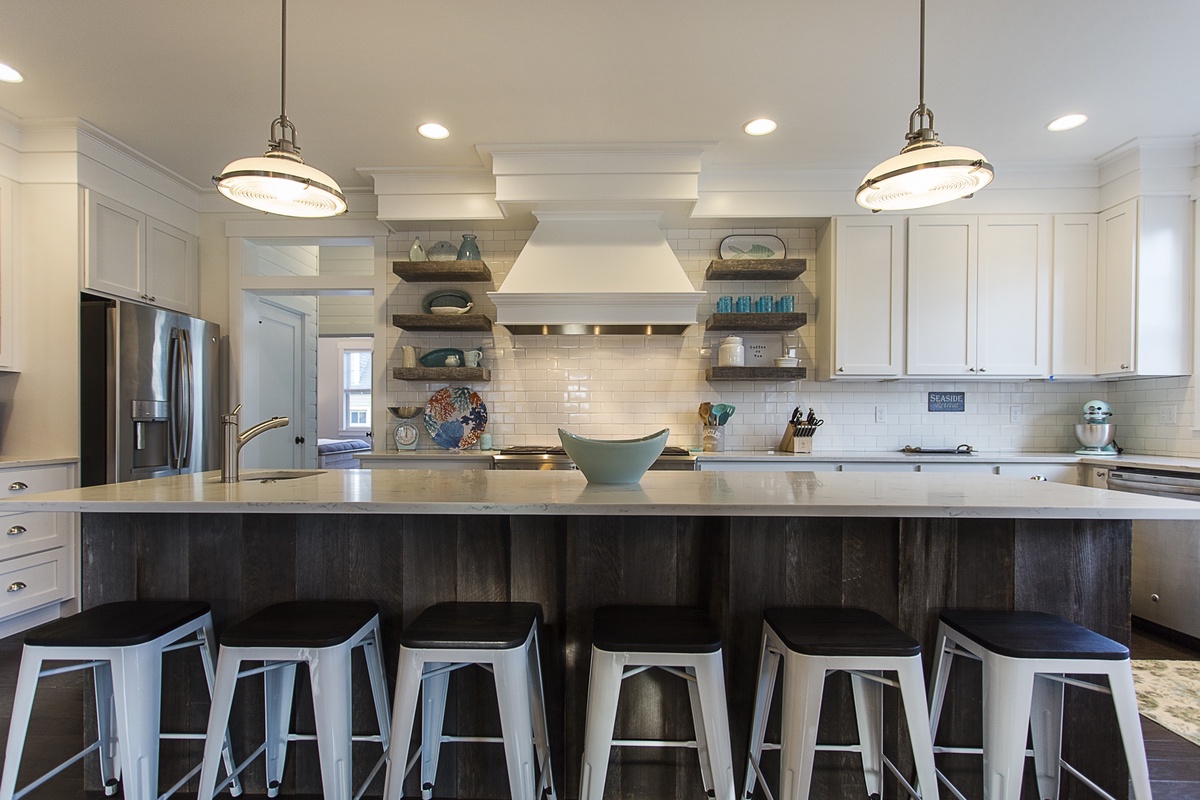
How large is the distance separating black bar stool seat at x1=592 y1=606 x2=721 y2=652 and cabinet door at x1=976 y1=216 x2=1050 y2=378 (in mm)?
3213

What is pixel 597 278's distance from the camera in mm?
3562

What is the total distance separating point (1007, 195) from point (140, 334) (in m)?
5.42

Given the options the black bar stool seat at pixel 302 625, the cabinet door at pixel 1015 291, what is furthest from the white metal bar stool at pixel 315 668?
the cabinet door at pixel 1015 291

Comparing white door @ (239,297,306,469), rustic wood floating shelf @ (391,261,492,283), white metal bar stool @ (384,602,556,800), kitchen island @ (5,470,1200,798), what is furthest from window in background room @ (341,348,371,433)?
white metal bar stool @ (384,602,556,800)

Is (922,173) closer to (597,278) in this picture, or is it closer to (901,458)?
(597,278)

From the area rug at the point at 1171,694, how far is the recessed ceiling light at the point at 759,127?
2.95 meters

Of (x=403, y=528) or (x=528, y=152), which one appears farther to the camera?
(x=528, y=152)

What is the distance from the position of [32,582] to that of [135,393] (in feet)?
3.49

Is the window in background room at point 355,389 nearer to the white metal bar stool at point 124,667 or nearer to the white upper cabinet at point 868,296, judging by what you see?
the white upper cabinet at point 868,296

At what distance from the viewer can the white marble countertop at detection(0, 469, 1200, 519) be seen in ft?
4.50

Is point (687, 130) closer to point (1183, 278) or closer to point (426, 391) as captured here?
point (426, 391)

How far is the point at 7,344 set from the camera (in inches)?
124

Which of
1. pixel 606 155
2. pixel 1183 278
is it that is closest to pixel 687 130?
pixel 606 155

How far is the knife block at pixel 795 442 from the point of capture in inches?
148
